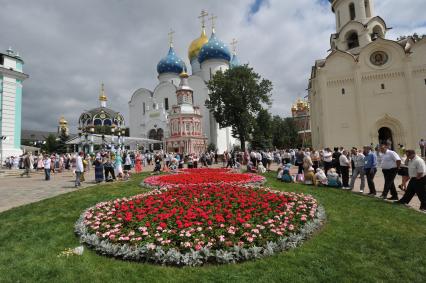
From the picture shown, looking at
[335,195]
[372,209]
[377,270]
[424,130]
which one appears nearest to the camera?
[377,270]

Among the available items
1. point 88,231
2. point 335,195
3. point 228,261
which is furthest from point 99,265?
point 335,195

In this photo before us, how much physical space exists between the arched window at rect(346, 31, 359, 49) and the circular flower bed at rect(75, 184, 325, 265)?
30064mm

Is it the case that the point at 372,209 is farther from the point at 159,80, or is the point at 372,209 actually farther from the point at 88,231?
the point at 159,80

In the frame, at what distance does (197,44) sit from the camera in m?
59.8

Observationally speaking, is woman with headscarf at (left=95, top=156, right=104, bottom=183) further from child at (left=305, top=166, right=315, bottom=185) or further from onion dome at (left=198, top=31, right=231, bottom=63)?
onion dome at (left=198, top=31, right=231, bottom=63)

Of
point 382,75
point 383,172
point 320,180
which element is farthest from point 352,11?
point 383,172

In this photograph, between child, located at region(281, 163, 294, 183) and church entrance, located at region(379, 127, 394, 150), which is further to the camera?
church entrance, located at region(379, 127, 394, 150)

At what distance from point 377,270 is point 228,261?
240 cm

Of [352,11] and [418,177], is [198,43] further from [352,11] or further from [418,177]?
[418,177]

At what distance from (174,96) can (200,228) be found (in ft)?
167

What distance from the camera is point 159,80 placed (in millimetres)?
59125

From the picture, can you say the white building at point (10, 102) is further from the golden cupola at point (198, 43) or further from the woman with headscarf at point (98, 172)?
the golden cupola at point (198, 43)

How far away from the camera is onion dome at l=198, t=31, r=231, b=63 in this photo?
2093 inches

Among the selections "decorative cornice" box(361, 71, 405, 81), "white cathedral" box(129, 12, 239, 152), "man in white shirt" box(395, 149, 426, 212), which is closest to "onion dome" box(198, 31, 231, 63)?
"white cathedral" box(129, 12, 239, 152)
